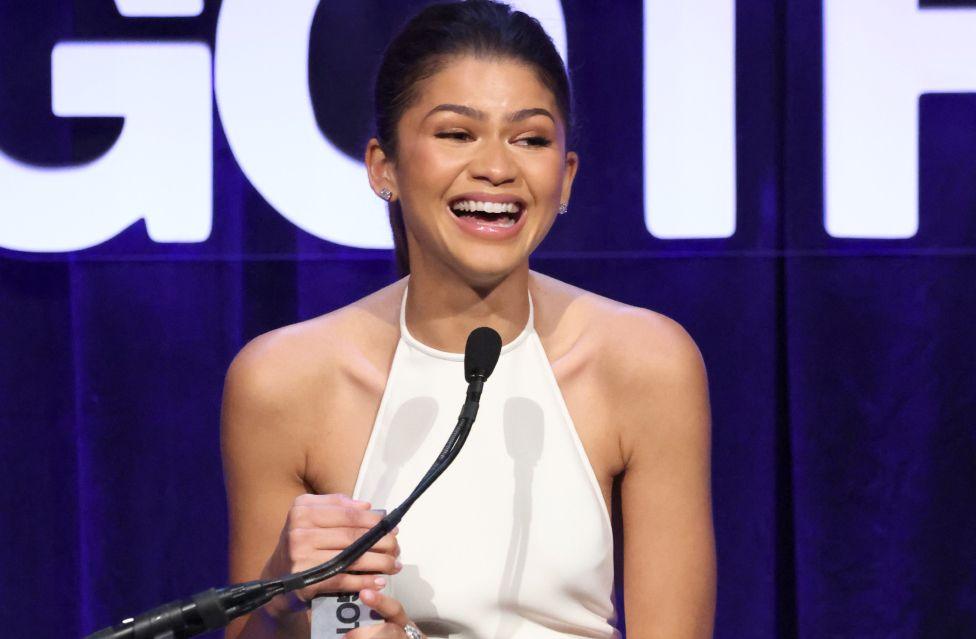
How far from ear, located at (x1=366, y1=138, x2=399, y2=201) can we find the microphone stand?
56cm

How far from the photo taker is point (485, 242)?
1407 millimetres

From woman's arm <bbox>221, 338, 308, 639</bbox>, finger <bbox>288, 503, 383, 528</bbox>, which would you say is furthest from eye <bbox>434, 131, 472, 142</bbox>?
finger <bbox>288, 503, 383, 528</bbox>

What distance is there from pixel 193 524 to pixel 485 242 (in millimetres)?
1104

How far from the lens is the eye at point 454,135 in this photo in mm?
1427

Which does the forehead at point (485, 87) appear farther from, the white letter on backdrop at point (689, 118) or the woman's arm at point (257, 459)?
the white letter on backdrop at point (689, 118)

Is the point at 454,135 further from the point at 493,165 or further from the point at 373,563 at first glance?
the point at 373,563

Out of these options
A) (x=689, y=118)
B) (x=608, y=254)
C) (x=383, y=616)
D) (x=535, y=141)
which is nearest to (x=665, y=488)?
(x=535, y=141)

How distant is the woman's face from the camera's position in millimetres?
1404

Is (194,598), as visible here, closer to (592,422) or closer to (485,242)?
(485,242)

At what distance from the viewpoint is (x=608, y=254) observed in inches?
86.7

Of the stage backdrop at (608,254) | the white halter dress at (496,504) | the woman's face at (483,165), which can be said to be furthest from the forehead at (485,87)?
the stage backdrop at (608,254)

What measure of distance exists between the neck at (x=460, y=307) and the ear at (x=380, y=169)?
0.11 m

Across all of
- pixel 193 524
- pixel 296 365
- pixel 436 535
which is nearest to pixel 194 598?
pixel 436 535

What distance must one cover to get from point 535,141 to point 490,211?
0.36 ft
